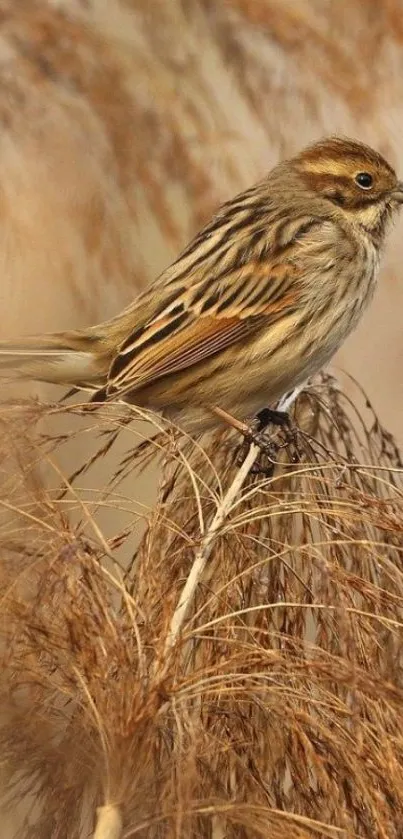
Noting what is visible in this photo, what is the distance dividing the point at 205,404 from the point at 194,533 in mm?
452

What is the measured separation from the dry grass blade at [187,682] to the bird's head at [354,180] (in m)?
0.74

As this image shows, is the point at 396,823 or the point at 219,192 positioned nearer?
the point at 396,823

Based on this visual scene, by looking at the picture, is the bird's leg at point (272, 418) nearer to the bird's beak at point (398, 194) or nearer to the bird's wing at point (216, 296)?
the bird's wing at point (216, 296)

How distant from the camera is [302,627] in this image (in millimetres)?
1361

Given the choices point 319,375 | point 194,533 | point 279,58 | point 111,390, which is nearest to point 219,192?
point 279,58

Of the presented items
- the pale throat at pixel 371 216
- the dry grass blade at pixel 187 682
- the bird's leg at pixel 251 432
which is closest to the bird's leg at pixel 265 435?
the bird's leg at pixel 251 432

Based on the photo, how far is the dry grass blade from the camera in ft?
3.38

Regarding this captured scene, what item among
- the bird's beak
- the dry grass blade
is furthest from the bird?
the dry grass blade

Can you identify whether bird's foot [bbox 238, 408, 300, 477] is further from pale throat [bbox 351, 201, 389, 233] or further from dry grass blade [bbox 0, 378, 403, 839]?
pale throat [bbox 351, 201, 389, 233]

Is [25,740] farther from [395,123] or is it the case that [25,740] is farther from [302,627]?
[395,123]

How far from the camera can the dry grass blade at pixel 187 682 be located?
1031 millimetres

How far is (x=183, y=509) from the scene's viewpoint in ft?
4.83

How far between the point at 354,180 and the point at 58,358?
616 millimetres

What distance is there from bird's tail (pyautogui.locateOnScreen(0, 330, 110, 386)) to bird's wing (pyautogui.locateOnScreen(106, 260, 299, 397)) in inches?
1.9
